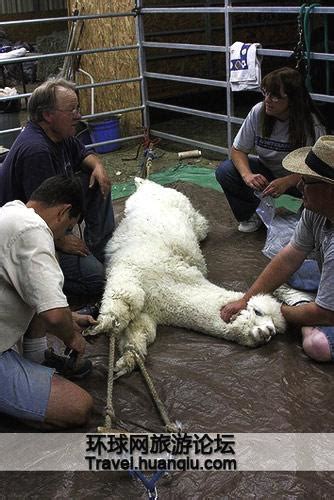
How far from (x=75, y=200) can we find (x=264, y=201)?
2.24 m

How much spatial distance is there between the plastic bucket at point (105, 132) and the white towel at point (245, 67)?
79.7 inches

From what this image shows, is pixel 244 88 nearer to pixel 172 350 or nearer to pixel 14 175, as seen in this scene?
pixel 14 175

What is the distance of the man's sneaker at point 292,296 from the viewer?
340 centimetres

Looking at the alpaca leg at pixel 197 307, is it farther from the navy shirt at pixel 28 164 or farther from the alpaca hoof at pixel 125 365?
the navy shirt at pixel 28 164

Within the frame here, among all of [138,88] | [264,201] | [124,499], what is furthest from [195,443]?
[138,88]

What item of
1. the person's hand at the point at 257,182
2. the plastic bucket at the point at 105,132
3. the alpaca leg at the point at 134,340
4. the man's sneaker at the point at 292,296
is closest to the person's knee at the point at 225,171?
the person's hand at the point at 257,182

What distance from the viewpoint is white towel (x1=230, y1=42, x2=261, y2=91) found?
5.76 meters

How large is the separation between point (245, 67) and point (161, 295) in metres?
3.22

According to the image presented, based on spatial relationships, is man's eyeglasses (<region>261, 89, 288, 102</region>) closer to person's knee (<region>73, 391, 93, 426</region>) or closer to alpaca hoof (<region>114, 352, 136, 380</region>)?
alpaca hoof (<region>114, 352, 136, 380</region>)

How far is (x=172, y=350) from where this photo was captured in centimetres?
327

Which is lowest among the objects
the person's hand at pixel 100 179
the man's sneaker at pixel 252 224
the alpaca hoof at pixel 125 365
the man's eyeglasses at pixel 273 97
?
the alpaca hoof at pixel 125 365

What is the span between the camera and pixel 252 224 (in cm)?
478

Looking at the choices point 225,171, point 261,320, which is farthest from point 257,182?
point 261,320

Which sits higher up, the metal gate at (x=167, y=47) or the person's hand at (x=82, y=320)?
the metal gate at (x=167, y=47)
